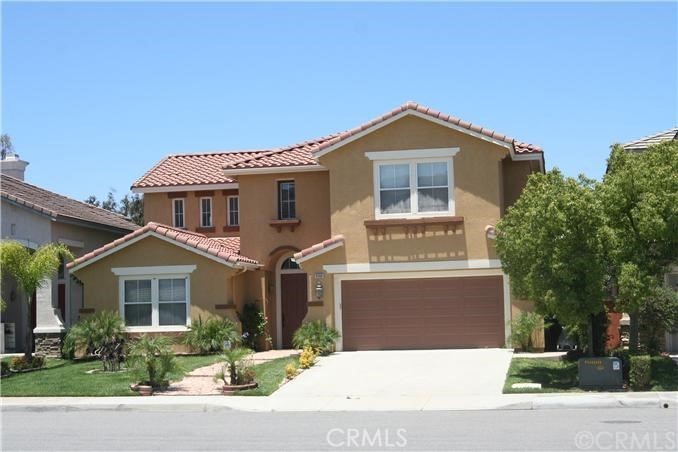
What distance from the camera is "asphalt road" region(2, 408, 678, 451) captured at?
40.8 ft

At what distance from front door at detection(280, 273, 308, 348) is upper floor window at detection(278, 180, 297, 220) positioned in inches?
76.0

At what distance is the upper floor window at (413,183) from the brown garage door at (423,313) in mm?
1959

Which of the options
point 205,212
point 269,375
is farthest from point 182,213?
point 269,375

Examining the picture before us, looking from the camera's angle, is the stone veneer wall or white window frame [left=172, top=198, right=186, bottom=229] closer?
the stone veneer wall

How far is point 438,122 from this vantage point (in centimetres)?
2561

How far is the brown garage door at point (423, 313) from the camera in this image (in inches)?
Answer: 1005

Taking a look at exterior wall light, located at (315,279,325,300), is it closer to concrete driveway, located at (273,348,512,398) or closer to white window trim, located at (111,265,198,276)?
concrete driveway, located at (273,348,512,398)

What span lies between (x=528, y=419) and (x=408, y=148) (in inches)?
476

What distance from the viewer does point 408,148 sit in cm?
2588

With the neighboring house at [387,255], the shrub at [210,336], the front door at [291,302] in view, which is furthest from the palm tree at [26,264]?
the front door at [291,302]

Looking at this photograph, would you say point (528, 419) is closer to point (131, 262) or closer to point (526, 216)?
point (526, 216)

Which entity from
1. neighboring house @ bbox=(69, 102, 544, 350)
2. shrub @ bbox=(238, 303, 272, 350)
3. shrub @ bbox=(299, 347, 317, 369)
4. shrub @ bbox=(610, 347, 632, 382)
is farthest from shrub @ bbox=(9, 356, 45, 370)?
shrub @ bbox=(610, 347, 632, 382)

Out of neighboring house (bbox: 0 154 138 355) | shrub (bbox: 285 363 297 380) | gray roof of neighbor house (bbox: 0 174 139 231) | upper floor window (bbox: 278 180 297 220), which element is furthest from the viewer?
upper floor window (bbox: 278 180 297 220)

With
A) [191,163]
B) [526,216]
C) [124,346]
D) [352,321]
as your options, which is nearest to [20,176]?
[191,163]
